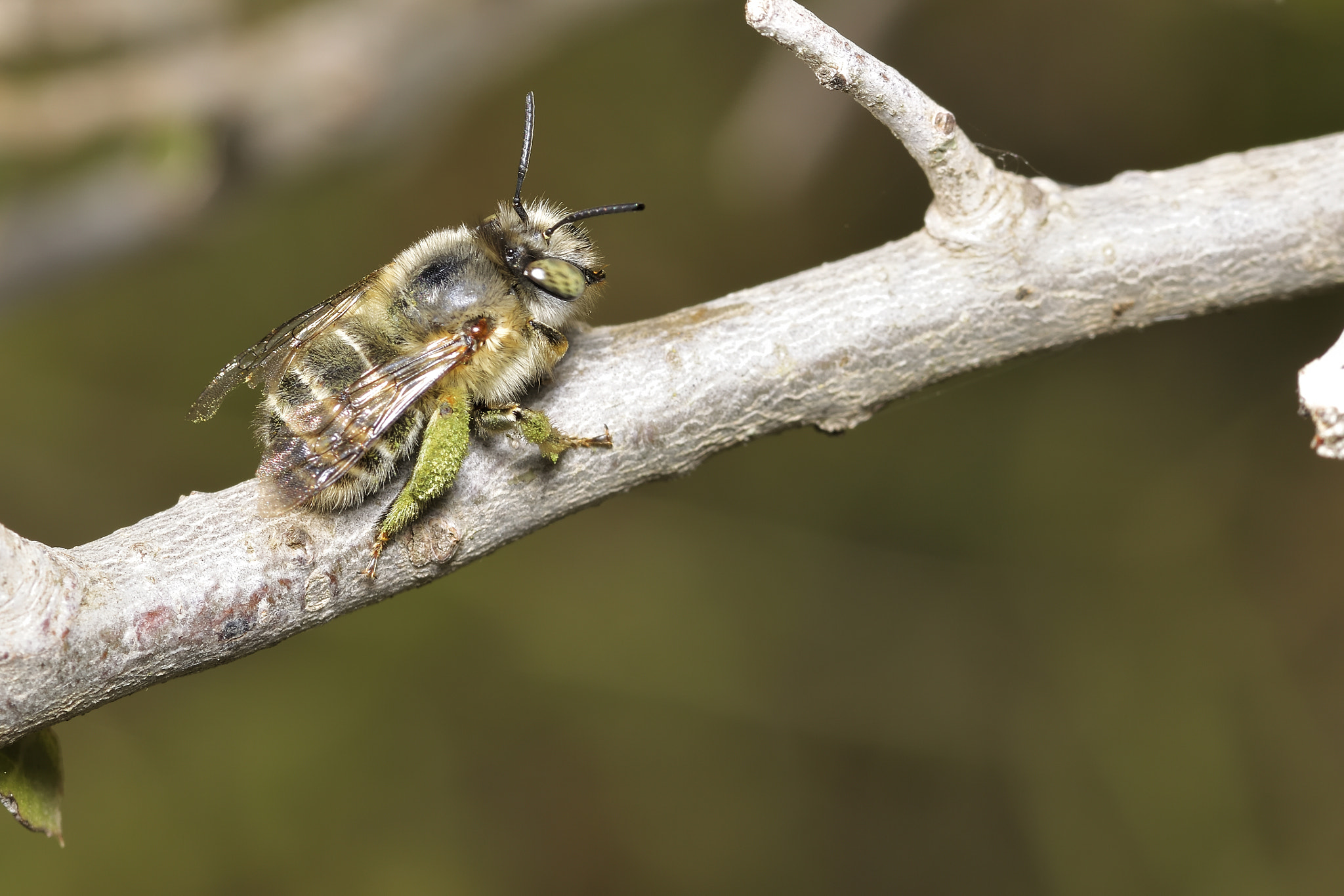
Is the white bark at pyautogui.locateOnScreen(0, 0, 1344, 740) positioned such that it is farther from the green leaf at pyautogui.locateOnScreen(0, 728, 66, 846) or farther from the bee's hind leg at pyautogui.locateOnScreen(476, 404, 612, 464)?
the green leaf at pyautogui.locateOnScreen(0, 728, 66, 846)

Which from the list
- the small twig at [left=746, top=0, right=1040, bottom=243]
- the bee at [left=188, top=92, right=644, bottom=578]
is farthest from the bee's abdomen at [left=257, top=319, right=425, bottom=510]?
the small twig at [left=746, top=0, right=1040, bottom=243]

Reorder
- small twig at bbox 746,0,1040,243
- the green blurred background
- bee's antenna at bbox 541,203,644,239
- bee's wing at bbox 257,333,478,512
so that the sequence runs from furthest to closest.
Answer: the green blurred background < bee's antenna at bbox 541,203,644,239 < bee's wing at bbox 257,333,478,512 < small twig at bbox 746,0,1040,243

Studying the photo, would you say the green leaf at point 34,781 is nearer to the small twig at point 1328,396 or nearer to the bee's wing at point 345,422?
the bee's wing at point 345,422

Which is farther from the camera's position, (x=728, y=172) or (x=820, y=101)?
(x=728, y=172)

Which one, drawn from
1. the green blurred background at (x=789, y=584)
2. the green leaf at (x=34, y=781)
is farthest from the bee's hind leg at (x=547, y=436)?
the green blurred background at (x=789, y=584)

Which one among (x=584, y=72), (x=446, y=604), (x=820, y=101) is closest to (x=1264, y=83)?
(x=820, y=101)

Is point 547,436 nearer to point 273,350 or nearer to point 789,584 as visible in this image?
point 273,350

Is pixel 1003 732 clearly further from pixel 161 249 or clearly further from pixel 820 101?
pixel 161 249
